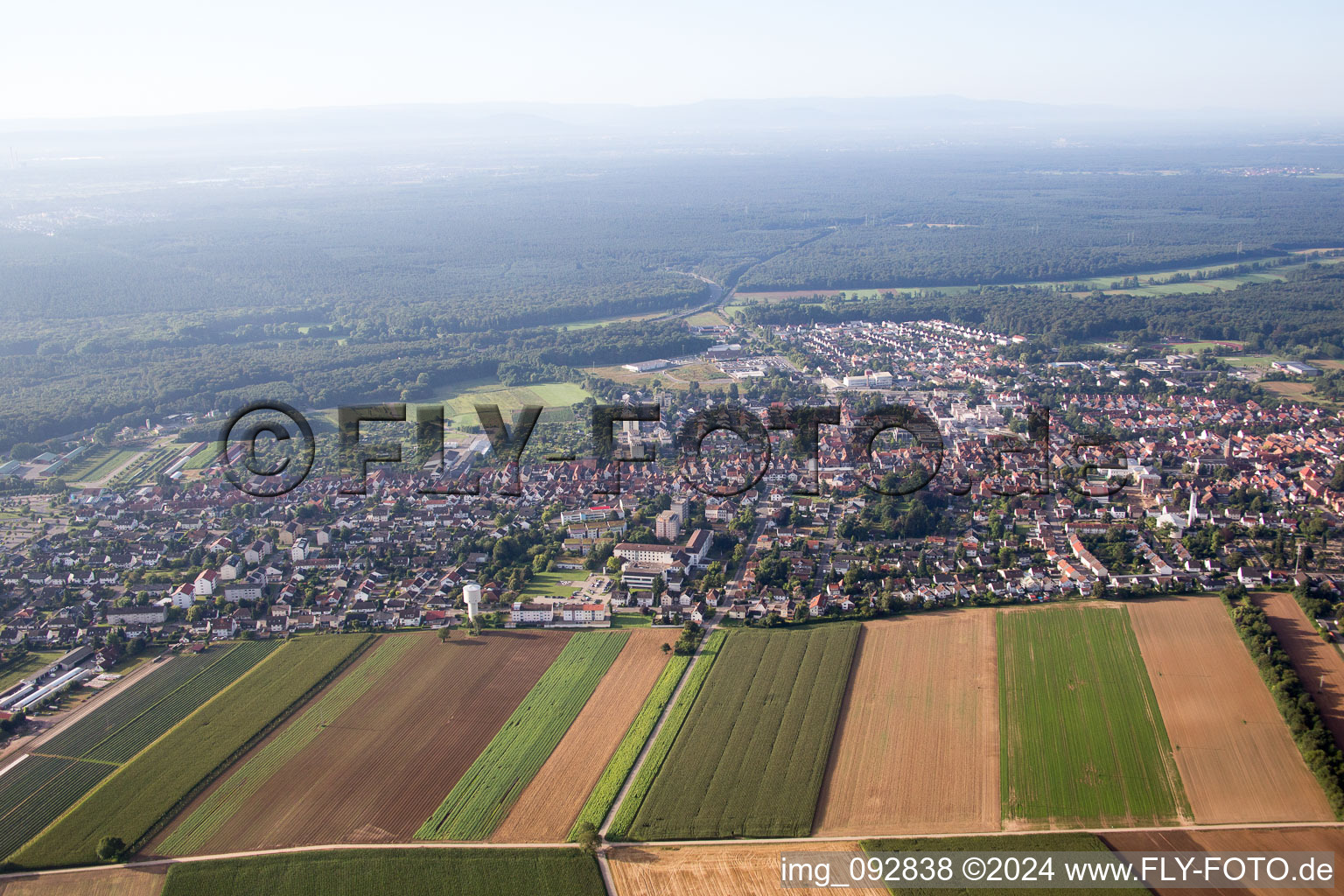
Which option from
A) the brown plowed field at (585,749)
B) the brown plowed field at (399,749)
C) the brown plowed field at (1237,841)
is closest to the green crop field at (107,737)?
the brown plowed field at (399,749)

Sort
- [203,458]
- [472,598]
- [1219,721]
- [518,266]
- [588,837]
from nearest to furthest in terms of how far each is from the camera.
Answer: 1. [588,837]
2. [1219,721]
3. [472,598]
4. [203,458]
5. [518,266]

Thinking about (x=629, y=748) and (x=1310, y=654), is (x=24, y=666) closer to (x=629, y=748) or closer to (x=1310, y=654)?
(x=629, y=748)

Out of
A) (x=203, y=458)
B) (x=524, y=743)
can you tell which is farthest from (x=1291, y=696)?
(x=203, y=458)

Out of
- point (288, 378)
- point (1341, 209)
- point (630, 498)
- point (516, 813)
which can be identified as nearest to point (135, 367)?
point (288, 378)

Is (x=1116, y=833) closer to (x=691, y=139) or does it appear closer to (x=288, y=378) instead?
(x=288, y=378)

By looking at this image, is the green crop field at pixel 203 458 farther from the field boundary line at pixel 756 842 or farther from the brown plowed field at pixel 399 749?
the field boundary line at pixel 756 842

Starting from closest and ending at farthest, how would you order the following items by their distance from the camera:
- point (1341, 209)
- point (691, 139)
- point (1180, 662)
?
1. point (1180, 662)
2. point (1341, 209)
3. point (691, 139)

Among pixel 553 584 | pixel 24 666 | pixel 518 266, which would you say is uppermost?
pixel 518 266
